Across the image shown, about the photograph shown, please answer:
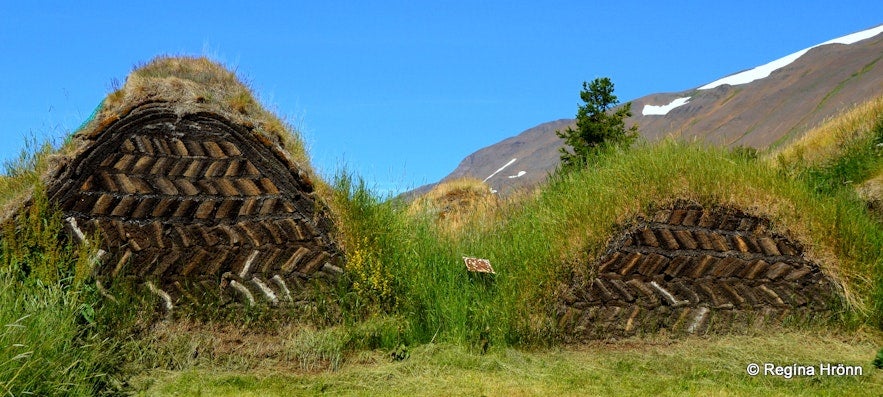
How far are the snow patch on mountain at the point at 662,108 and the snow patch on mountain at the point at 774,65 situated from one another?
912cm

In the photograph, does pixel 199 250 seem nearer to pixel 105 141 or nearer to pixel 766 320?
pixel 105 141

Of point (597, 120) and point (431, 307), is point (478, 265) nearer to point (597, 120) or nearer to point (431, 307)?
point (431, 307)

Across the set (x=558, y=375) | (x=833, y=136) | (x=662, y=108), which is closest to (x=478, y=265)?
(x=558, y=375)

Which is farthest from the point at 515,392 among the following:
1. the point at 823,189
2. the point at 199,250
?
the point at 823,189

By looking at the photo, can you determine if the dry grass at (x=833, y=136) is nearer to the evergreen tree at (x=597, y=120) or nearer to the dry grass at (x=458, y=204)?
the evergreen tree at (x=597, y=120)

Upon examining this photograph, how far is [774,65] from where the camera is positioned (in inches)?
6132

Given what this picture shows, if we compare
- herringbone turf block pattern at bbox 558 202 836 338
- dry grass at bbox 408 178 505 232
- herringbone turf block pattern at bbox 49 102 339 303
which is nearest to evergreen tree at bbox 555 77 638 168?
dry grass at bbox 408 178 505 232

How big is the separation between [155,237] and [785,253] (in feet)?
26.5

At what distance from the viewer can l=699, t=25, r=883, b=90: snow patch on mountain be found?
5620 inches

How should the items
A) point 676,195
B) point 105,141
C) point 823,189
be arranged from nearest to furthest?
point 105,141 < point 676,195 < point 823,189

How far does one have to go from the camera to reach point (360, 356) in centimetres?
812

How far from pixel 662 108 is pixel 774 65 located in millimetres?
24934

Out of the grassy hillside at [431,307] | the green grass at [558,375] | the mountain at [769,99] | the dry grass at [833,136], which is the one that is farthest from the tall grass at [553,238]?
the mountain at [769,99]

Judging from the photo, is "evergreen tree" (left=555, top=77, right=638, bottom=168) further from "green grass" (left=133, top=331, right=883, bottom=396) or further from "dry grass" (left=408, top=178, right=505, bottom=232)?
"green grass" (left=133, top=331, right=883, bottom=396)
